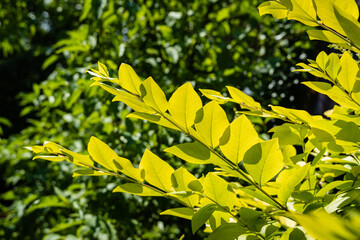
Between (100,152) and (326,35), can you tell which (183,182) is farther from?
(326,35)

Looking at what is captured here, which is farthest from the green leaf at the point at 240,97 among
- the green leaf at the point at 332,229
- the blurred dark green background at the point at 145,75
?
the blurred dark green background at the point at 145,75

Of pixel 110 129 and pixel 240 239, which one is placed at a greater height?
pixel 240 239

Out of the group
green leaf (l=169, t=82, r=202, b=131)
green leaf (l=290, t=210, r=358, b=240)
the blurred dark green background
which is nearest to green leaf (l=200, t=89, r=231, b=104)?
green leaf (l=169, t=82, r=202, b=131)

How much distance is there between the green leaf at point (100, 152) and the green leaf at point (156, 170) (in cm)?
4

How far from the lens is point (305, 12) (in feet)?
1.28

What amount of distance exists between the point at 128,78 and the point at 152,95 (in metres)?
0.03

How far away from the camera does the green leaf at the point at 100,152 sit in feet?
1.20

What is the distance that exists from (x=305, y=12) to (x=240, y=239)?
0.30 meters

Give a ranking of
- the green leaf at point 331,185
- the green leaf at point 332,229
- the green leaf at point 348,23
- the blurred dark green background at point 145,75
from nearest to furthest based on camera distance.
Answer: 1. the green leaf at point 332,229
2. the green leaf at point 348,23
3. the green leaf at point 331,185
4. the blurred dark green background at point 145,75

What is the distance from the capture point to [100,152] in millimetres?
371

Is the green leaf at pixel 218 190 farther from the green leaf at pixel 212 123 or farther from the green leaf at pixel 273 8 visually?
the green leaf at pixel 273 8

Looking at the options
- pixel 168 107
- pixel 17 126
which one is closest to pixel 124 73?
pixel 168 107

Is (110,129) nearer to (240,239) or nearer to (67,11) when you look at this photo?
(240,239)

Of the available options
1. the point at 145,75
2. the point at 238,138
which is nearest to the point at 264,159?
the point at 238,138
